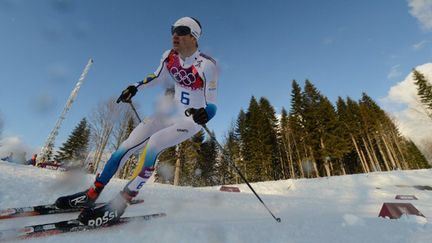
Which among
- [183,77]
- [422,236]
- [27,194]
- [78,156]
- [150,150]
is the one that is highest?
[78,156]

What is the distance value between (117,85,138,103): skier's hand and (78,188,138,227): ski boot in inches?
69.7

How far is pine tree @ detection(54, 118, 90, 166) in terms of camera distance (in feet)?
121

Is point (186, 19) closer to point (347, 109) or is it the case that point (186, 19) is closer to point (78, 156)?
point (78, 156)

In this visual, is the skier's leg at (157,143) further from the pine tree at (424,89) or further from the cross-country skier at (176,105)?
the pine tree at (424,89)

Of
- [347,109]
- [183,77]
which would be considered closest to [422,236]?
[183,77]

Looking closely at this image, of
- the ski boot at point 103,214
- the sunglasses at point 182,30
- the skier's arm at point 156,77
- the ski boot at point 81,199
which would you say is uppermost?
the sunglasses at point 182,30

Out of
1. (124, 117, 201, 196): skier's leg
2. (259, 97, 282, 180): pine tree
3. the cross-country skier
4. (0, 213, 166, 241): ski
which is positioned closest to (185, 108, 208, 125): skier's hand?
the cross-country skier

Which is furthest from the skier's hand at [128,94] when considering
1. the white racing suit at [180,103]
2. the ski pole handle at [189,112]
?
the ski pole handle at [189,112]

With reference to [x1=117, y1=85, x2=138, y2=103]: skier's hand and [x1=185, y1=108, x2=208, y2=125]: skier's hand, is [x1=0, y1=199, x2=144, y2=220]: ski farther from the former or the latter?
[x1=185, y1=108, x2=208, y2=125]: skier's hand

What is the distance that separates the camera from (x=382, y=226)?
2.85 m

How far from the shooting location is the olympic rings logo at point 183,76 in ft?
13.0

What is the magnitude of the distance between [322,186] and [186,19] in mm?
20812

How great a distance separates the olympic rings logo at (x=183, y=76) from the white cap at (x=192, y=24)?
660 mm

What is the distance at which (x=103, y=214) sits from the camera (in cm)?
280
